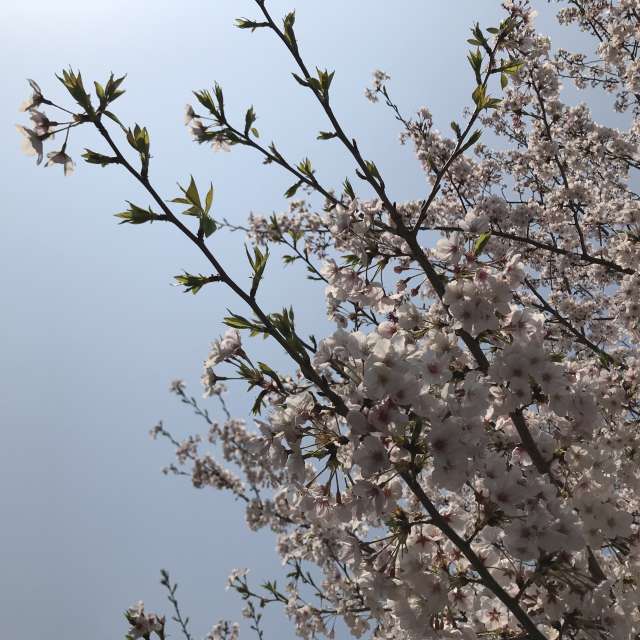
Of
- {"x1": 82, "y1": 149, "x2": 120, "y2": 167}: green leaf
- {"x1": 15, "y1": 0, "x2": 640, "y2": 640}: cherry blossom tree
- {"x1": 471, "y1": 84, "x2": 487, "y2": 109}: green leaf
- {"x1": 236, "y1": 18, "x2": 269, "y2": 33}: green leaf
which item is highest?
{"x1": 236, "y1": 18, "x2": 269, "y2": 33}: green leaf

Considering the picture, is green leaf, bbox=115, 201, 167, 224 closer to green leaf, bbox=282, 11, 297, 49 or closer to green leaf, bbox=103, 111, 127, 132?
green leaf, bbox=103, 111, 127, 132

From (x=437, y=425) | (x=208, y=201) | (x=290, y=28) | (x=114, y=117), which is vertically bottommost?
(x=437, y=425)

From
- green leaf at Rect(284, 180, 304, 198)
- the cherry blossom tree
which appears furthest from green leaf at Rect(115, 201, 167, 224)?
green leaf at Rect(284, 180, 304, 198)

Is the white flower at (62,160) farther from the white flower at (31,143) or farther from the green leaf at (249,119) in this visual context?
the green leaf at (249,119)

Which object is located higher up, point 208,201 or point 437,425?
point 208,201

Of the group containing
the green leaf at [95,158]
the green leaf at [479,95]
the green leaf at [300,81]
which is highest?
the green leaf at [300,81]

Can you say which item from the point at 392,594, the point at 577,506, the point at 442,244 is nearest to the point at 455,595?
the point at 392,594

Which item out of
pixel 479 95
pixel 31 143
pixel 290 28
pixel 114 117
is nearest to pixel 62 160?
pixel 31 143

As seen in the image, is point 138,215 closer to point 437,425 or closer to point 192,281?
point 192,281

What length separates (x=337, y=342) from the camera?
81.5 inches

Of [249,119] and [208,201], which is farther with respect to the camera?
[249,119]

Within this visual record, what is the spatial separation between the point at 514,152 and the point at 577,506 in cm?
865

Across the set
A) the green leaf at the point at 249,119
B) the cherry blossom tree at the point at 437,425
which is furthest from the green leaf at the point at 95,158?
the green leaf at the point at 249,119

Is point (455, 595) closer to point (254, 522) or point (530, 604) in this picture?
point (530, 604)
